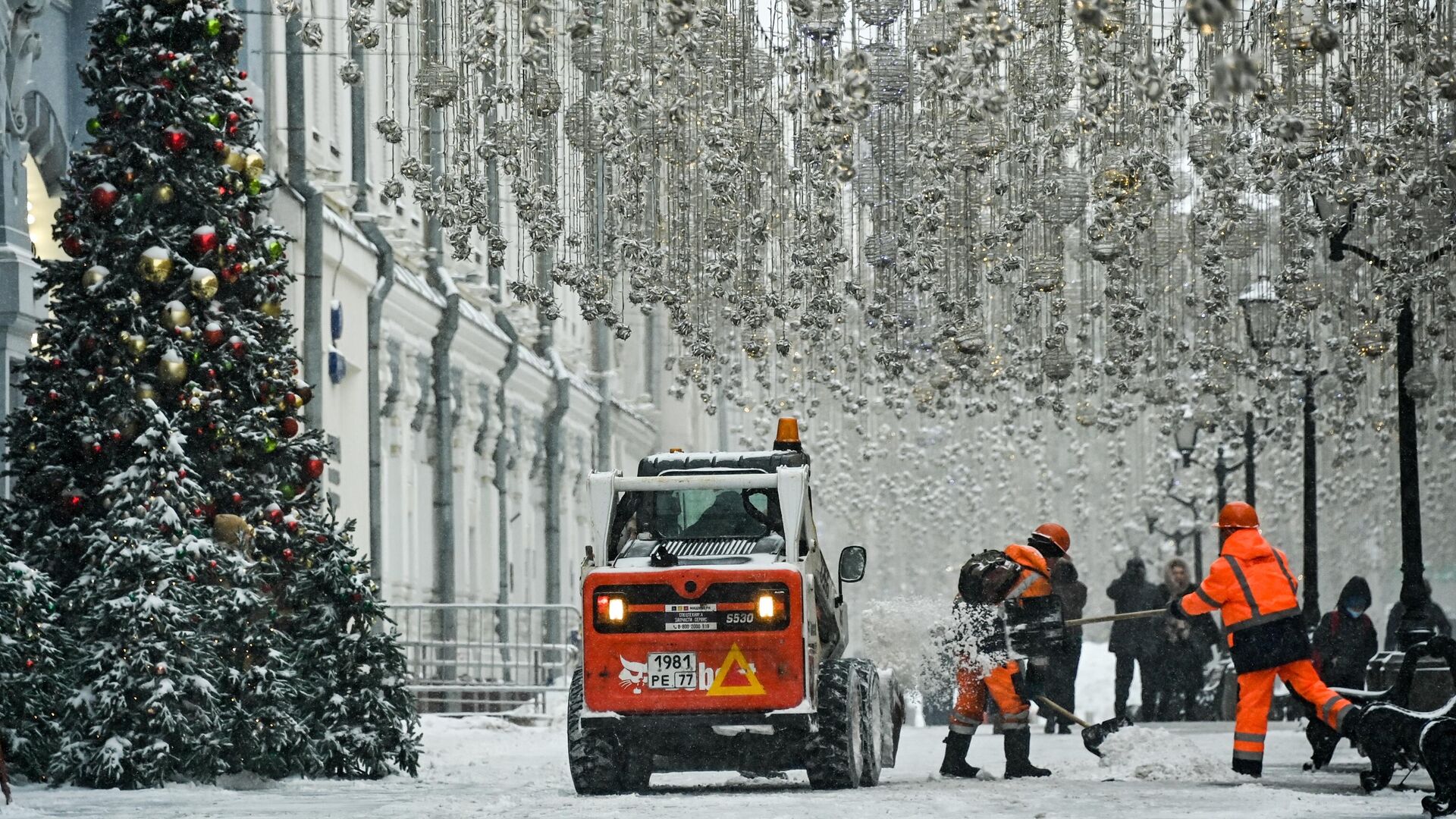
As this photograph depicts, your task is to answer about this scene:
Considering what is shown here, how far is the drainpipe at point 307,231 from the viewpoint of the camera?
25.1 meters

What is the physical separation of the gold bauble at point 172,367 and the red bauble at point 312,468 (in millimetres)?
1209

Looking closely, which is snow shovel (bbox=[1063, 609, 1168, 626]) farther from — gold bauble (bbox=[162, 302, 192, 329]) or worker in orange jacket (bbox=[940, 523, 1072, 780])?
gold bauble (bbox=[162, 302, 192, 329])

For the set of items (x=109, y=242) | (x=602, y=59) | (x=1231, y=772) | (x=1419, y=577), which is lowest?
(x=1231, y=772)

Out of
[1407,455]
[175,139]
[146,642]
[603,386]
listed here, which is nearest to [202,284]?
[175,139]

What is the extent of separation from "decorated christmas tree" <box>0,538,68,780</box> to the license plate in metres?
3.67

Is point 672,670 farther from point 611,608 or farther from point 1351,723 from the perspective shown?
point 1351,723

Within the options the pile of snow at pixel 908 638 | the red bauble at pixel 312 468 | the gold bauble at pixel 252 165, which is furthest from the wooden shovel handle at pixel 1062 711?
the gold bauble at pixel 252 165

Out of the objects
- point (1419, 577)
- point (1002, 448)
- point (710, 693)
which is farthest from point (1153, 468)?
point (710, 693)

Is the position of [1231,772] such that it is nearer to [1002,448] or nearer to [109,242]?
[109,242]

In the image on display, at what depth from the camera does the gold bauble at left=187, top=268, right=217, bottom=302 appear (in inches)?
622

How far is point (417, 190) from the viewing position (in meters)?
17.1

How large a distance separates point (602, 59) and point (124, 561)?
423 centimetres

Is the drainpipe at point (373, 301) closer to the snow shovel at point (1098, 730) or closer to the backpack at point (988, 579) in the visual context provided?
the backpack at point (988, 579)

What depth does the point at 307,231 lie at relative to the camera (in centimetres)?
Result: 2541
